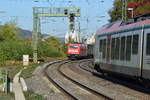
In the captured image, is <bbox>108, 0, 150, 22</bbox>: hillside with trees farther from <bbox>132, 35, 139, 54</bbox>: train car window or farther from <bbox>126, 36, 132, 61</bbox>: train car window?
<bbox>132, 35, 139, 54</bbox>: train car window

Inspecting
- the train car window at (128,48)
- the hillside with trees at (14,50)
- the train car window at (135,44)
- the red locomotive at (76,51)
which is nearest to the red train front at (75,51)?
the red locomotive at (76,51)

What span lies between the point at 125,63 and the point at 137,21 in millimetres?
1946

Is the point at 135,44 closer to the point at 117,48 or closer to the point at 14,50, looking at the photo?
the point at 117,48

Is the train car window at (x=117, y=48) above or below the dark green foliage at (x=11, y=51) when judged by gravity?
above

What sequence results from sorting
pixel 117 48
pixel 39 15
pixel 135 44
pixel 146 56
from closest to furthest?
pixel 146 56 < pixel 135 44 < pixel 117 48 < pixel 39 15

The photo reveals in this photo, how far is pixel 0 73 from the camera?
21.2 m

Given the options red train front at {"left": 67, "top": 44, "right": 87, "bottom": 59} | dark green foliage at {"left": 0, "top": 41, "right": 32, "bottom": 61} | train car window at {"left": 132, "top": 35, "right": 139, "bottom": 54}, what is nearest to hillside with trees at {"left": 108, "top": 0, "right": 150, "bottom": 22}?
red train front at {"left": 67, "top": 44, "right": 87, "bottom": 59}

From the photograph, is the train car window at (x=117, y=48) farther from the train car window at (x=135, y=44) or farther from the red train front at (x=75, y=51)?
the red train front at (x=75, y=51)

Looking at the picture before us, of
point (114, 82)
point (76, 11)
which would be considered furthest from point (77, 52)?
point (114, 82)

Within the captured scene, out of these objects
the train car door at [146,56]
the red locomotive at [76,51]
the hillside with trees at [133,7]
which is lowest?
the red locomotive at [76,51]

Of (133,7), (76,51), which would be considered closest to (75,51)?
(76,51)

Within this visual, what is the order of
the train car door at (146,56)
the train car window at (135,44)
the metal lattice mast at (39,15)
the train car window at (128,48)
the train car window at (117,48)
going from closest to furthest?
the train car door at (146,56) → the train car window at (135,44) → the train car window at (128,48) → the train car window at (117,48) → the metal lattice mast at (39,15)

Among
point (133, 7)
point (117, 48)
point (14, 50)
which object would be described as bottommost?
point (14, 50)

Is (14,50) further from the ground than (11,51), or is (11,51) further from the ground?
(14,50)
